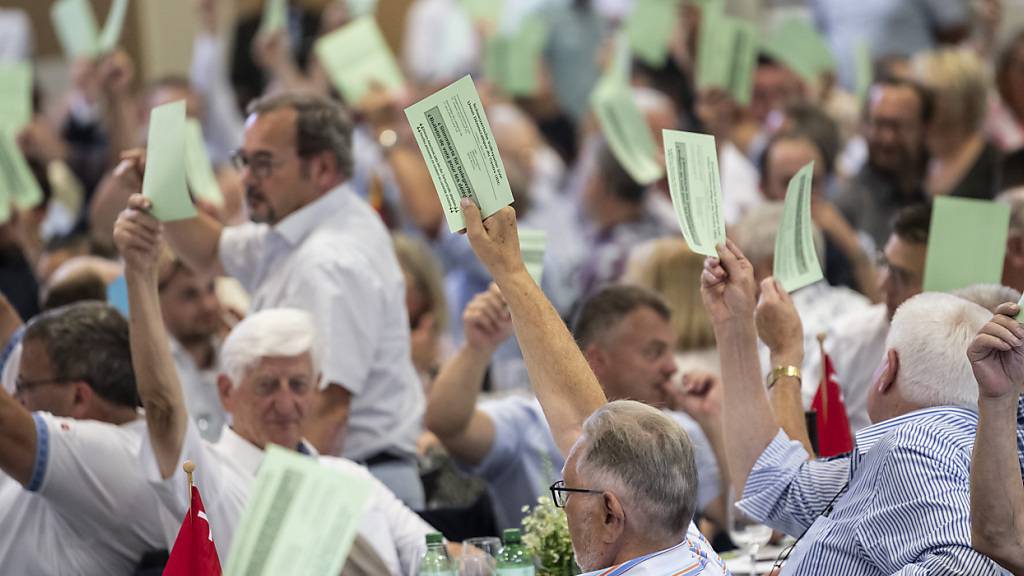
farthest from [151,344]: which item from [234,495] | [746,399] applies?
[746,399]

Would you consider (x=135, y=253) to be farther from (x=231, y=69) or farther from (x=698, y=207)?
(x=231, y=69)

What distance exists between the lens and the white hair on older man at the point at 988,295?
385 cm

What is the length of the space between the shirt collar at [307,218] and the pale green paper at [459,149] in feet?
→ 5.57

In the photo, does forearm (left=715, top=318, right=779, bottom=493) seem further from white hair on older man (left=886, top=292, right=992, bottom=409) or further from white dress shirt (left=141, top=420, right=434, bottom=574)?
white dress shirt (left=141, top=420, right=434, bottom=574)

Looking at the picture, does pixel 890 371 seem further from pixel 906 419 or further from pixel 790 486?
pixel 790 486

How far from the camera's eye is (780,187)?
6.74m

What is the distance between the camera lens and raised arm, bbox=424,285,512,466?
4633 mm

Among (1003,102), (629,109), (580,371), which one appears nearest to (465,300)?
(629,109)

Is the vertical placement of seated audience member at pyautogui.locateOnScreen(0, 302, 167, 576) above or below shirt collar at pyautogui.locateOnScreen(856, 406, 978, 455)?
below

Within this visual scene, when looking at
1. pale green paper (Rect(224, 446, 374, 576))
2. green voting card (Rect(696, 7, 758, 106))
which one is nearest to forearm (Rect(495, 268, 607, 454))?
pale green paper (Rect(224, 446, 374, 576))

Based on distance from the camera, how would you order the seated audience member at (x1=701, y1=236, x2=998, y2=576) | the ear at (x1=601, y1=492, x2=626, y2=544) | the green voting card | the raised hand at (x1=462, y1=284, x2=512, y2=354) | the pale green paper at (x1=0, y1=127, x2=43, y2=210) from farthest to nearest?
the green voting card < the pale green paper at (x1=0, y1=127, x2=43, y2=210) < the raised hand at (x1=462, y1=284, x2=512, y2=354) < the seated audience member at (x1=701, y1=236, x2=998, y2=576) < the ear at (x1=601, y1=492, x2=626, y2=544)

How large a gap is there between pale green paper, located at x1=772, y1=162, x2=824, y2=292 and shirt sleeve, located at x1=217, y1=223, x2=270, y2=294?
6.06 ft

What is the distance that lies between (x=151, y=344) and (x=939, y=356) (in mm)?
1860

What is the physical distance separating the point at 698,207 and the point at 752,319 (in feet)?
1.05
